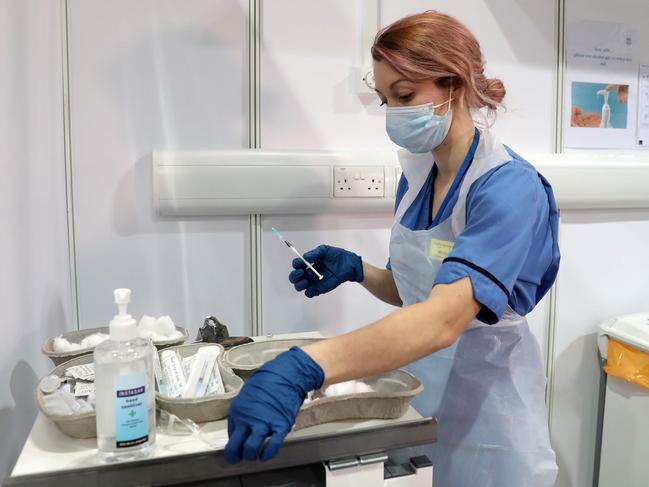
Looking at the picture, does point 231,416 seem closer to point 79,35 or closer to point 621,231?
point 79,35

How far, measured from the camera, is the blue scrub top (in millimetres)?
903

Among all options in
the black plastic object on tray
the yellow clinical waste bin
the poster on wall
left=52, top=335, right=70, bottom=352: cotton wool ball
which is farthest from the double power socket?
the yellow clinical waste bin

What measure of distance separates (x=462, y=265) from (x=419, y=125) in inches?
12.7

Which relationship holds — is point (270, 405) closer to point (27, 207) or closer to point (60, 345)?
point (60, 345)

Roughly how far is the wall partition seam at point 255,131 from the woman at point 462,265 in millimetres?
459

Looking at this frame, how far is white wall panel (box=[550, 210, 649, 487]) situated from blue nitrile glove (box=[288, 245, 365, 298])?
868 millimetres

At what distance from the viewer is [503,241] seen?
3.02ft

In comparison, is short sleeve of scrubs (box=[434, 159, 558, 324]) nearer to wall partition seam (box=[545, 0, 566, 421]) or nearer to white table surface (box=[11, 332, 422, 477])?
white table surface (box=[11, 332, 422, 477])

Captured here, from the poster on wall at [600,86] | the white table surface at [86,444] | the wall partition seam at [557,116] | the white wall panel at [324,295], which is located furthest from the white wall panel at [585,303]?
the white table surface at [86,444]

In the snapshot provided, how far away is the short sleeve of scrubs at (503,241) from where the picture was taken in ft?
2.96

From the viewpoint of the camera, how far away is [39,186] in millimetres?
1167

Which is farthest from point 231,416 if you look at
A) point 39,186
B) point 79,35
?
point 79,35

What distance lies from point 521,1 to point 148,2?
3.62ft

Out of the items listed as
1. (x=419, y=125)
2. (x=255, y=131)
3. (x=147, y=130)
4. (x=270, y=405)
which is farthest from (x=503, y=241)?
(x=147, y=130)
